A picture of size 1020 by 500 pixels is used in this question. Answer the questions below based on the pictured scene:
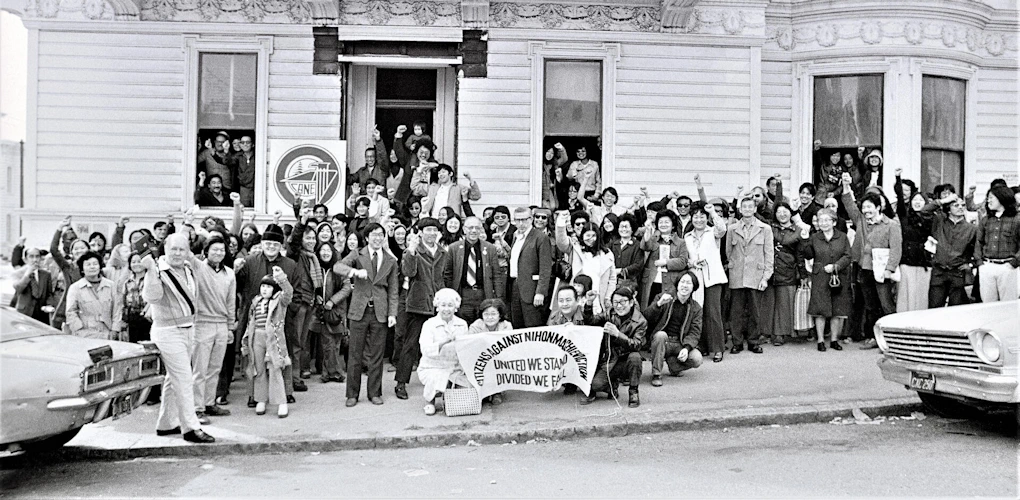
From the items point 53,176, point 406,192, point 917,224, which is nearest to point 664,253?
point 917,224

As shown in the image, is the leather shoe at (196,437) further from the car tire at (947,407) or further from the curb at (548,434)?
the car tire at (947,407)

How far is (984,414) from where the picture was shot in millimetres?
7566

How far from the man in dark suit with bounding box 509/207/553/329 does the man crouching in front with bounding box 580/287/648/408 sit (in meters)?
1.11

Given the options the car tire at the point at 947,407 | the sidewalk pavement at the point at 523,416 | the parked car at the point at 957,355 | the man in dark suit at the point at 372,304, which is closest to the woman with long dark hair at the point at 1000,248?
the sidewalk pavement at the point at 523,416

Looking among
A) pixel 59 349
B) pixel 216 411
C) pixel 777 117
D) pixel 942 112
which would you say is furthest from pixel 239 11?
pixel 942 112

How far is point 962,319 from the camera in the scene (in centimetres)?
696

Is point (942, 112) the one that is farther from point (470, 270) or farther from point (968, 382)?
point (470, 270)

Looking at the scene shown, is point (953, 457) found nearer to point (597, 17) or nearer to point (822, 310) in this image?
point (822, 310)

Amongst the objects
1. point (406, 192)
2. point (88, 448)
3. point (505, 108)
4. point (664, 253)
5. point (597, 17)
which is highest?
point (597, 17)

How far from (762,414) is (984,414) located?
1956 millimetres

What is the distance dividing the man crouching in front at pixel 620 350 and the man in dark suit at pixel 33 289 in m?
7.25

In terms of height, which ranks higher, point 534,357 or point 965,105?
point 965,105

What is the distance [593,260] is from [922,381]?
3.85 m

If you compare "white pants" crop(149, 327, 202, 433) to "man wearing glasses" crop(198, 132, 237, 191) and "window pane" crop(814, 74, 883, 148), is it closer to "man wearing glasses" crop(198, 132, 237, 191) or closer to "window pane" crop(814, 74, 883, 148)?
"man wearing glasses" crop(198, 132, 237, 191)
